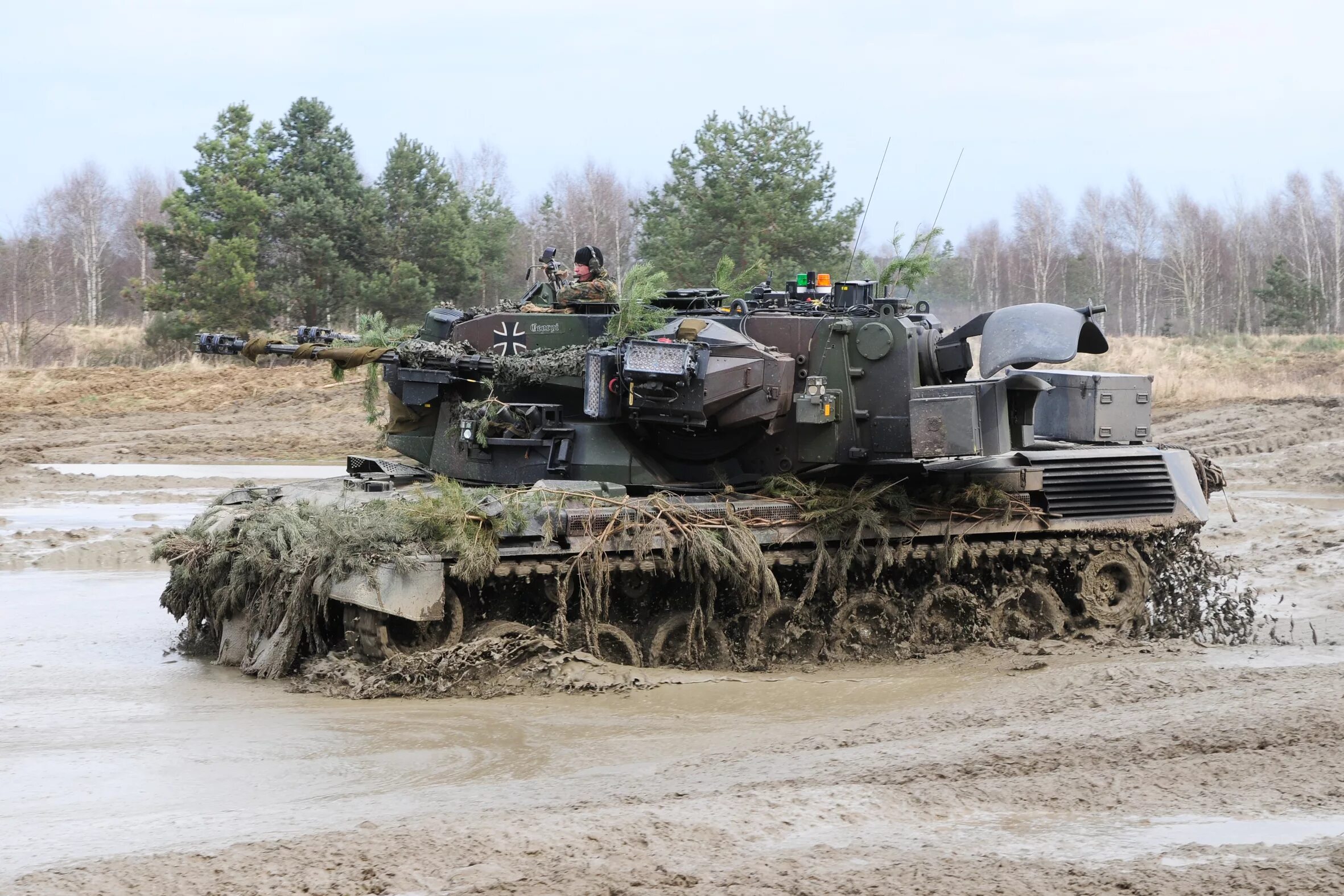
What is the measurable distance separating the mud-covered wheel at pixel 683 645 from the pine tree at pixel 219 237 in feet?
80.4

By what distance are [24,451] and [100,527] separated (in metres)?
7.15

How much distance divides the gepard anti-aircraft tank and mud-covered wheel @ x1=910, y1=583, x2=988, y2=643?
0.02 meters

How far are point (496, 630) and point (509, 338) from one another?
232 centimetres

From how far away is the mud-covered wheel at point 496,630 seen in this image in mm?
8570

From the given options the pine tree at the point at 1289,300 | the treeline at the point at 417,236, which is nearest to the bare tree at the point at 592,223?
the treeline at the point at 417,236

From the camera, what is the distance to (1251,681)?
809 cm

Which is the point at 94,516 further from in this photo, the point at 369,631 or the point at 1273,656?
the point at 1273,656

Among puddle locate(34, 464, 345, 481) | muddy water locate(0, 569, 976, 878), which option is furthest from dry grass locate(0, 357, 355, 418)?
muddy water locate(0, 569, 976, 878)

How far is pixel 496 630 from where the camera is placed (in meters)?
8.57

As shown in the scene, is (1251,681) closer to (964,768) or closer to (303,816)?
(964,768)

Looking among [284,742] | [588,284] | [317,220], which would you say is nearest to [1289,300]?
[317,220]

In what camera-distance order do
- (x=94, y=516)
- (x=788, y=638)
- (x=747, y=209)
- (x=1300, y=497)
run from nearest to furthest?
(x=788, y=638), (x=94, y=516), (x=1300, y=497), (x=747, y=209)

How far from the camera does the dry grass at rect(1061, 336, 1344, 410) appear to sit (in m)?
26.6

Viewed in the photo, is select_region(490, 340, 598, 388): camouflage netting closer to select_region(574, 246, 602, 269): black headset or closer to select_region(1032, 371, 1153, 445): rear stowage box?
select_region(574, 246, 602, 269): black headset
